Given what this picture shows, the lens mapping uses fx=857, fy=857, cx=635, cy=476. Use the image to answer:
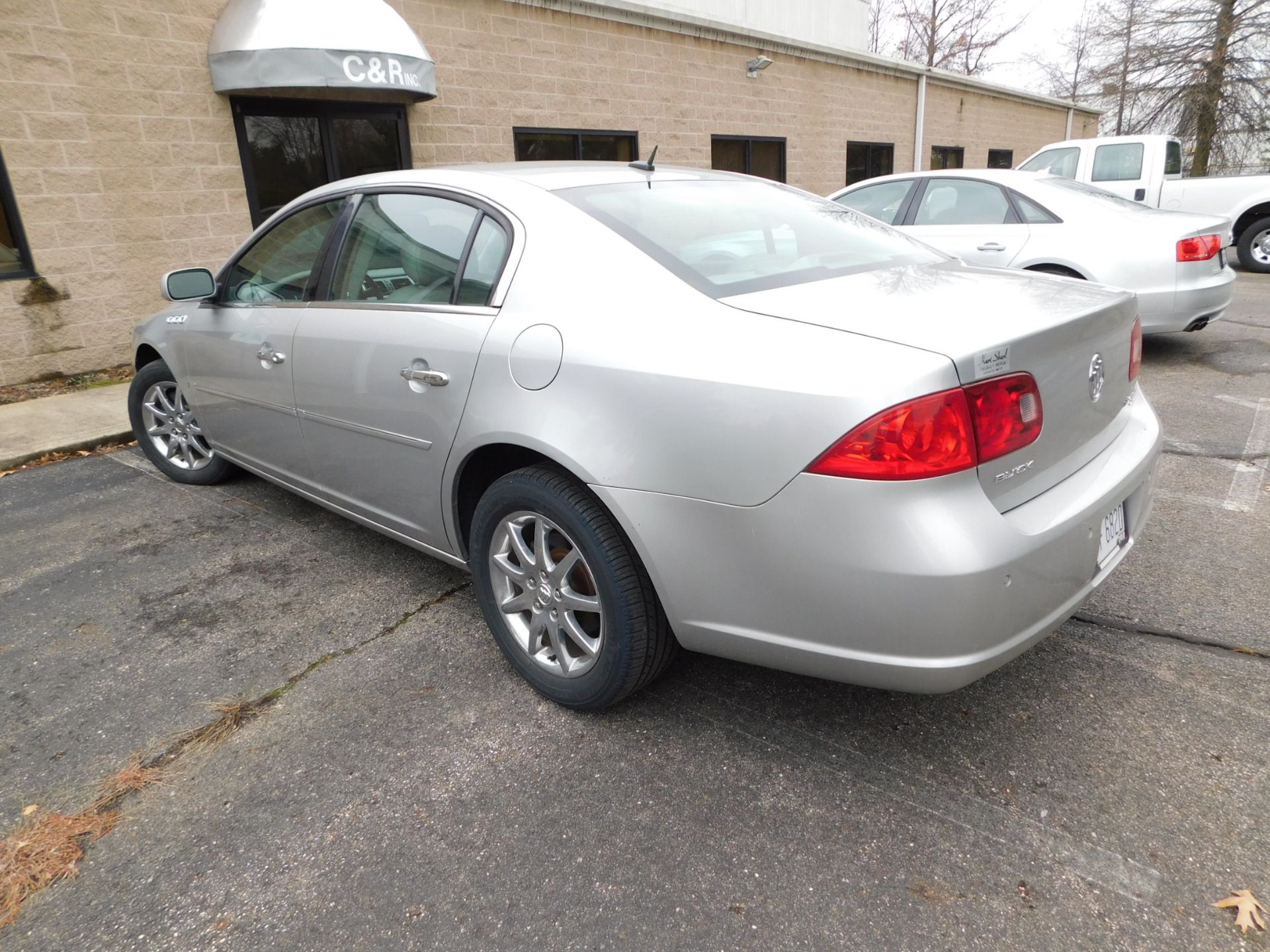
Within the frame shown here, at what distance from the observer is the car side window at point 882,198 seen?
7449 mm

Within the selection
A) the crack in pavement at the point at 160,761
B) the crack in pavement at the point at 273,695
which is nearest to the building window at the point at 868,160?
the crack in pavement at the point at 273,695

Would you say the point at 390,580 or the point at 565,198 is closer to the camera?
the point at 565,198

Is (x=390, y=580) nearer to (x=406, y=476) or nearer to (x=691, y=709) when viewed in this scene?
(x=406, y=476)

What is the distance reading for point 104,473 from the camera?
205 inches

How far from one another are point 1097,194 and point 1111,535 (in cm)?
590

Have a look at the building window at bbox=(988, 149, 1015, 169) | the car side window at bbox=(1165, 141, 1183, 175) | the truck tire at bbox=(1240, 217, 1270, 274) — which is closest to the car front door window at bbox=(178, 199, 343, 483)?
the car side window at bbox=(1165, 141, 1183, 175)

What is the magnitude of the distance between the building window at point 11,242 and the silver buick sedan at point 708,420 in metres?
5.03

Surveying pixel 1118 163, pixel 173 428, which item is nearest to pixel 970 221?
pixel 173 428

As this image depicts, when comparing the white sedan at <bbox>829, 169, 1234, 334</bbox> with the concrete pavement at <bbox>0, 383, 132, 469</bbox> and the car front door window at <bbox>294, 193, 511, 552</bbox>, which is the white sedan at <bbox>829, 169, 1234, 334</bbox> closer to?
the car front door window at <bbox>294, 193, 511, 552</bbox>

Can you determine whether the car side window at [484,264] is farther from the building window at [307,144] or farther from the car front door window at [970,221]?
the building window at [307,144]

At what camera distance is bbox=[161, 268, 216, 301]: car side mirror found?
3.84m

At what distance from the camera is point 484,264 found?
8.93 ft

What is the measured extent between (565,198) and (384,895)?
1987 mm

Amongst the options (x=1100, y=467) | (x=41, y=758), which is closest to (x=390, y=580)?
(x=41, y=758)
